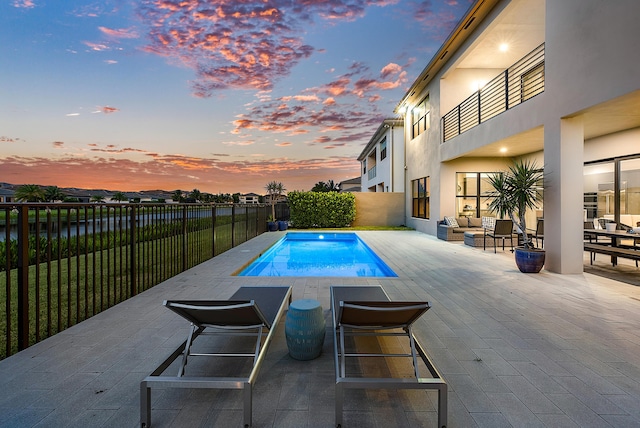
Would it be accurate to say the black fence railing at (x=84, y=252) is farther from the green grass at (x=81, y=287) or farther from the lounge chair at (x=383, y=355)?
the lounge chair at (x=383, y=355)

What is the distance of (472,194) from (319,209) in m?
7.70

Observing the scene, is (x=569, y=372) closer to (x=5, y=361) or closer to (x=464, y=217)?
(x=5, y=361)

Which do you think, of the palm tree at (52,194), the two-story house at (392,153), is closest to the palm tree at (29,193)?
the palm tree at (52,194)

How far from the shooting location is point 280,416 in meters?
1.98

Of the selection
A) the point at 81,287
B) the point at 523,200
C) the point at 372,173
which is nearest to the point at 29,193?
the point at 372,173

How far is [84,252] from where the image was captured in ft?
16.2

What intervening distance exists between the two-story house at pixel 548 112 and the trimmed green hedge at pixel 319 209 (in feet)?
14.9

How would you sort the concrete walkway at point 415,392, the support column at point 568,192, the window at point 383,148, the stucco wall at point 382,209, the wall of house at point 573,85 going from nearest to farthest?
the concrete walkway at point 415,392 < the wall of house at point 573,85 < the support column at point 568,192 < the stucco wall at point 382,209 < the window at point 383,148

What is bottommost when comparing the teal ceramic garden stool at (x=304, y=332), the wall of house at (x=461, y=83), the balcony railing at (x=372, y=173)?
the teal ceramic garden stool at (x=304, y=332)

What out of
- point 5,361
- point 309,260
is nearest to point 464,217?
point 309,260

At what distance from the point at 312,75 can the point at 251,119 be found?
5.04 meters

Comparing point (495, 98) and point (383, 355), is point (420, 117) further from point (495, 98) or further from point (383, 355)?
point (383, 355)

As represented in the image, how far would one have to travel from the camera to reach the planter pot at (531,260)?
6141 millimetres

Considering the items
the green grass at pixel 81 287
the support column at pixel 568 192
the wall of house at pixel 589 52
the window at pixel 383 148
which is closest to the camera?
the green grass at pixel 81 287
